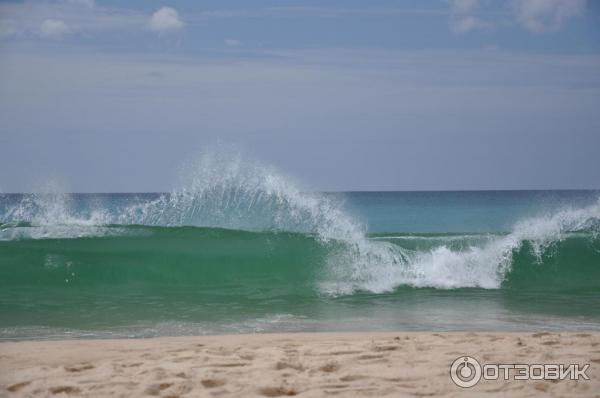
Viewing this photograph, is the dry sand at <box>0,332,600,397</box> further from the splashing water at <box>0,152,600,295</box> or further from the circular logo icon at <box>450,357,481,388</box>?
the splashing water at <box>0,152,600,295</box>

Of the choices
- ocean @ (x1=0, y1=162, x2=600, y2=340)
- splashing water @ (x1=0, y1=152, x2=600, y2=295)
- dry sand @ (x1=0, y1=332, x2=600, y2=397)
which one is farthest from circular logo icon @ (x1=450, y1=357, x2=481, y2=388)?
splashing water @ (x1=0, y1=152, x2=600, y2=295)

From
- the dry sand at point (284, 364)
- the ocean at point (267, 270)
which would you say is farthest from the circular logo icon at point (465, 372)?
the ocean at point (267, 270)

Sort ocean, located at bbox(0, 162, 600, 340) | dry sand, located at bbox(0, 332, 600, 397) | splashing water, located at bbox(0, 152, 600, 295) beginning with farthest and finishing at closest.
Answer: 1. splashing water, located at bbox(0, 152, 600, 295)
2. ocean, located at bbox(0, 162, 600, 340)
3. dry sand, located at bbox(0, 332, 600, 397)

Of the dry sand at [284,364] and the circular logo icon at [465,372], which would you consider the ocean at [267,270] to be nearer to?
the dry sand at [284,364]

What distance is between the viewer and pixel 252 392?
14.1 ft

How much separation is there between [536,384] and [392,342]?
5.78ft

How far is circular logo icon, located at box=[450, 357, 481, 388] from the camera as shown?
443cm

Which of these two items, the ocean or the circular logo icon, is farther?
the ocean

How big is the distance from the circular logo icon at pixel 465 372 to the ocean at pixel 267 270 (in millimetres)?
2571

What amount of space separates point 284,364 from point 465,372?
1373 millimetres

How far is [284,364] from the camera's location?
16.4 feet

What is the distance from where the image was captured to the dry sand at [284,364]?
14.2ft

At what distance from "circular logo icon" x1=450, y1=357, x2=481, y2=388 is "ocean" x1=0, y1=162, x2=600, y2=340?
257cm

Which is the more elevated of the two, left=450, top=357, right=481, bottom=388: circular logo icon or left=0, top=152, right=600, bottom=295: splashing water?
left=0, top=152, right=600, bottom=295: splashing water
